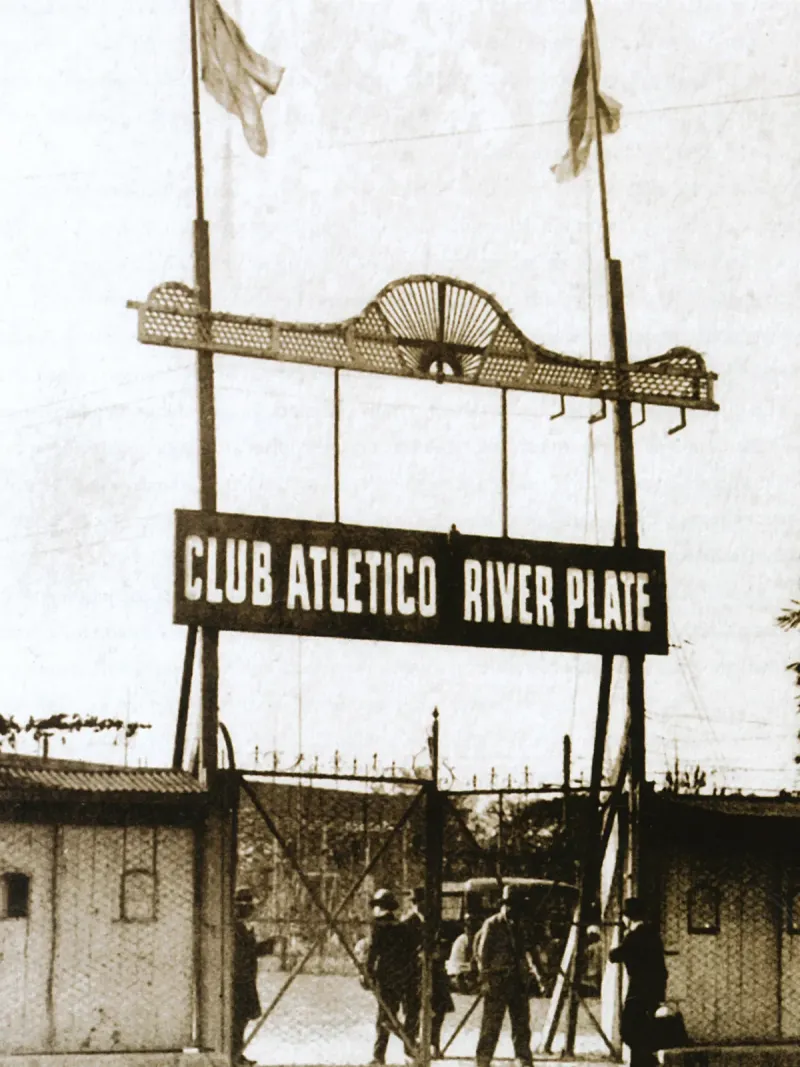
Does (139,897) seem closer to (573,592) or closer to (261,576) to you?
(261,576)

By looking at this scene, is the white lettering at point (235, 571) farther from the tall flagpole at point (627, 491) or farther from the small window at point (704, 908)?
the small window at point (704, 908)

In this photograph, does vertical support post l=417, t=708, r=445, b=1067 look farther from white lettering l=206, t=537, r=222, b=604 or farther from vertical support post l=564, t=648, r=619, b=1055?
white lettering l=206, t=537, r=222, b=604

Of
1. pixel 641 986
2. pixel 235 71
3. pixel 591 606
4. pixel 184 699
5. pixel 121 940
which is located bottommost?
pixel 641 986

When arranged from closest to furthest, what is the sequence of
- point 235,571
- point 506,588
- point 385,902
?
point 235,571, point 506,588, point 385,902

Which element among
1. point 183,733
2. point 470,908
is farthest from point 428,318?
point 470,908

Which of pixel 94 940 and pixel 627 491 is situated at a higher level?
pixel 627 491

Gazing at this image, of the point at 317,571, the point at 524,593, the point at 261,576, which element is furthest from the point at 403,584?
the point at 261,576

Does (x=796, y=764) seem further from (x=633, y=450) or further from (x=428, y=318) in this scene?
(x=428, y=318)
